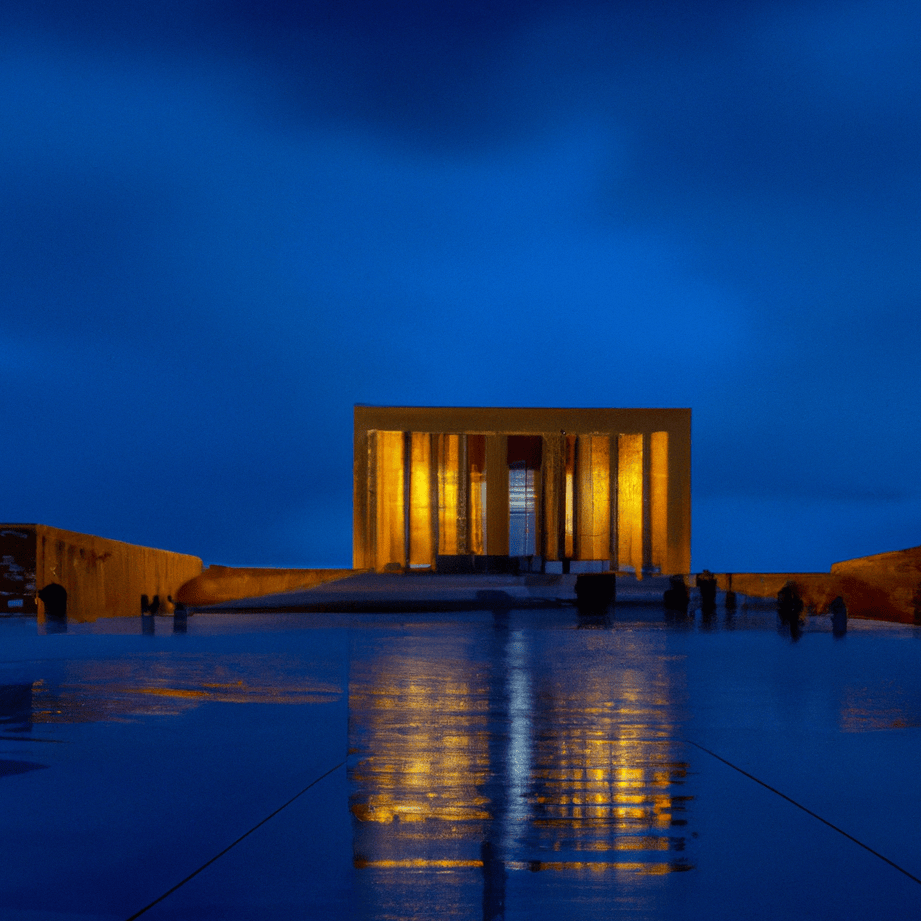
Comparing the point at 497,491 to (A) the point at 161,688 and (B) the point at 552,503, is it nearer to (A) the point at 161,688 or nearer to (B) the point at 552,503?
(B) the point at 552,503

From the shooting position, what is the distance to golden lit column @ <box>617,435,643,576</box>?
4059 centimetres

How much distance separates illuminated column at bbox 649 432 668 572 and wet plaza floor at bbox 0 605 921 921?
29351 millimetres

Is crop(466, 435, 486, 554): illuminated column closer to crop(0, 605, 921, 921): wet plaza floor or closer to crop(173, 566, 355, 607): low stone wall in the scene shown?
crop(173, 566, 355, 607): low stone wall

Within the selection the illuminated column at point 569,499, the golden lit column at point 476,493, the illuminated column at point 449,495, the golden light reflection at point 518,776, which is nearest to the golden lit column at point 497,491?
the golden lit column at point 476,493

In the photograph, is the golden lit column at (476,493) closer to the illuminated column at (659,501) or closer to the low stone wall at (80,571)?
the illuminated column at (659,501)

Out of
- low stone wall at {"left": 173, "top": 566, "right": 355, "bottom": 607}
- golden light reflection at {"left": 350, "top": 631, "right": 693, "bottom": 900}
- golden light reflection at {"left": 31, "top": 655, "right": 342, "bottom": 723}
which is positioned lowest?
low stone wall at {"left": 173, "top": 566, "right": 355, "bottom": 607}

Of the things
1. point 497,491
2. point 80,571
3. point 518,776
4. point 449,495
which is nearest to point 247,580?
point 449,495

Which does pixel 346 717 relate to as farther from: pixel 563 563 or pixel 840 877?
pixel 563 563

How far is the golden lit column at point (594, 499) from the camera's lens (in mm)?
40688

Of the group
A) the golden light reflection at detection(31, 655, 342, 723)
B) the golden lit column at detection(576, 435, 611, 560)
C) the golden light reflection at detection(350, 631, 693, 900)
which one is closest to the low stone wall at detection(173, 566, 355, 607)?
the golden lit column at detection(576, 435, 611, 560)

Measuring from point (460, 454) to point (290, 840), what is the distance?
3509cm

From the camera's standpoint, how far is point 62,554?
18781 millimetres

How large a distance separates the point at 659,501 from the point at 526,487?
602 centimetres

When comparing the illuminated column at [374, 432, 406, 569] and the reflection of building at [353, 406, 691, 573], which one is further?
the illuminated column at [374, 432, 406, 569]
